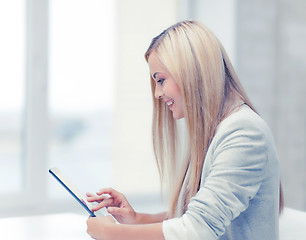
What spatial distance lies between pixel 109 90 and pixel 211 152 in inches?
72.0

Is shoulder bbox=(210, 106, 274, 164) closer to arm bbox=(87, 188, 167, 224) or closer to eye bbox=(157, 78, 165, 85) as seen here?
eye bbox=(157, 78, 165, 85)

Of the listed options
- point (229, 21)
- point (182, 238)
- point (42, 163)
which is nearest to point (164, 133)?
point (182, 238)

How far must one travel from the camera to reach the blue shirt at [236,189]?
0.91 meters

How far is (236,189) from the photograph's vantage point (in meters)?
0.93

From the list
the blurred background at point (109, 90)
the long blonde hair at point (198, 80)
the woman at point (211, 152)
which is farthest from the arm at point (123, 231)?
the blurred background at point (109, 90)

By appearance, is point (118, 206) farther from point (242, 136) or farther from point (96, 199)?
point (242, 136)

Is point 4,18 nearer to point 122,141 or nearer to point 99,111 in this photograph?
point 99,111

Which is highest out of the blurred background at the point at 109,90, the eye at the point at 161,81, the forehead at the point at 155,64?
A: the forehead at the point at 155,64

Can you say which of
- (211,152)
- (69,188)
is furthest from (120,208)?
(211,152)

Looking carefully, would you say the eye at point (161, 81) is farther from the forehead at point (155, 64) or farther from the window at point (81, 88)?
the window at point (81, 88)

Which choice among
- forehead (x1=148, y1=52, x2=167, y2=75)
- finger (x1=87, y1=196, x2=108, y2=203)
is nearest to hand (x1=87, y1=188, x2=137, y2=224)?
finger (x1=87, y1=196, x2=108, y2=203)

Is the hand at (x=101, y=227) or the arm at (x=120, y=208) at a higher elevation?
the hand at (x=101, y=227)

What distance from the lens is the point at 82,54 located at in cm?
271

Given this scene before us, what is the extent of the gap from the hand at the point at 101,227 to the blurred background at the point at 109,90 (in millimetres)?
1651
